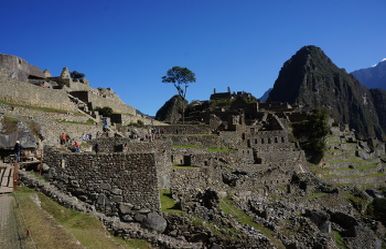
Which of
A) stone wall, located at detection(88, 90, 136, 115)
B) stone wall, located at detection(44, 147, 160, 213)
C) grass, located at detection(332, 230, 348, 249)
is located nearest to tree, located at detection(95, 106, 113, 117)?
stone wall, located at detection(88, 90, 136, 115)

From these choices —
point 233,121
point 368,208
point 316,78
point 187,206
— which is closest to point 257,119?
point 233,121

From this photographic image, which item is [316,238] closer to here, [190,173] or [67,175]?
[190,173]

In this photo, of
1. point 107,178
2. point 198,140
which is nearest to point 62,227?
point 107,178

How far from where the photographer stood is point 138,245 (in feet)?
46.6

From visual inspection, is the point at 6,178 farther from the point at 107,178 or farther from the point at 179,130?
the point at 179,130

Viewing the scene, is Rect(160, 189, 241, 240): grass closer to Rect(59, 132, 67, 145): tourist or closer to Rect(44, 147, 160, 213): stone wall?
Rect(44, 147, 160, 213): stone wall

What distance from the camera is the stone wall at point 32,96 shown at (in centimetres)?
3102

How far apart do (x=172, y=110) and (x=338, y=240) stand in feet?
151

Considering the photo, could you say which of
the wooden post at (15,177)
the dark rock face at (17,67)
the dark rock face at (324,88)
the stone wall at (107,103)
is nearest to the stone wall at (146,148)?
the wooden post at (15,177)

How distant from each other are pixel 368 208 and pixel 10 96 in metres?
36.2

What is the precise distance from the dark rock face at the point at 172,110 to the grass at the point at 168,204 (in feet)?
166

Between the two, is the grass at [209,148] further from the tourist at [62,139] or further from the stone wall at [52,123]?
the tourist at [62,139]

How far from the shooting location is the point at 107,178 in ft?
52.6

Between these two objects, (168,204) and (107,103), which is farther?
(107,103)
